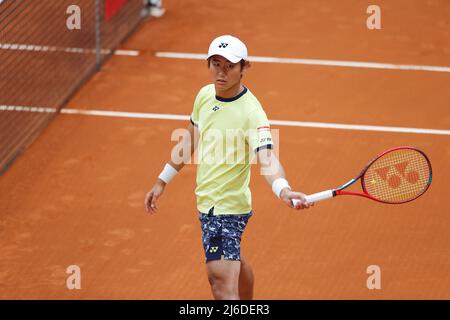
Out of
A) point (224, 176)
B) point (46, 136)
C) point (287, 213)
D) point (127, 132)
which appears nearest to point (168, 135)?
point (127, 132)

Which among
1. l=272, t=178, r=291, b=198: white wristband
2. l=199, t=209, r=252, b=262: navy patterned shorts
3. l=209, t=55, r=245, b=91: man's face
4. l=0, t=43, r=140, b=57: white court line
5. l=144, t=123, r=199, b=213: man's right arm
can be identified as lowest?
l=199, t=209, r=252, b=262: navy patterned shorts

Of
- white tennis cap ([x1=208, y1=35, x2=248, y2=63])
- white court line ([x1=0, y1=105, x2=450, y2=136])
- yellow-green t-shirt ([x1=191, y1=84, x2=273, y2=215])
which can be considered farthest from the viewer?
white court line ([x1=0, y1=105, x2=450, y2=136])

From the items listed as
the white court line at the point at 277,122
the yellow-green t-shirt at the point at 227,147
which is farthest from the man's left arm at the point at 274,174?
the white court line at the point at 277,122

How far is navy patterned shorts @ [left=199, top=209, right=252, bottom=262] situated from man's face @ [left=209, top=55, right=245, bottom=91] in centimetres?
88

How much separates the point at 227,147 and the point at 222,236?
2.03ft

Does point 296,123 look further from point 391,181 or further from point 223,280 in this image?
point 223,280

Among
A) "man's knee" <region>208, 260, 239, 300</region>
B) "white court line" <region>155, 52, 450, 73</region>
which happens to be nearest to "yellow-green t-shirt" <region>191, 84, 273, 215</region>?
"man's knee" <region>208, 260, 239, 300</region>

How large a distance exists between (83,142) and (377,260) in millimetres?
3674

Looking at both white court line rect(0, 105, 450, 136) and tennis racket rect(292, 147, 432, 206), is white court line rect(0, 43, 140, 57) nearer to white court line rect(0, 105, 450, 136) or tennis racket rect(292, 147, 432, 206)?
white court line rect(0, 105, 450, 136)

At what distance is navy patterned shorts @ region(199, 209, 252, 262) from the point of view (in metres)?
6.52

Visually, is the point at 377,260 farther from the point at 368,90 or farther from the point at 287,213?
the point at 368,90

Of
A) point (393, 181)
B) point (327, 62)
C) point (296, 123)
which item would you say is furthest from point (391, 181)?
point (327, 62)

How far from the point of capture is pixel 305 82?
11789mm

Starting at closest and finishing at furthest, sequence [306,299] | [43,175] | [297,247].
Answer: [306,299] → [297,247] → [43,175]
